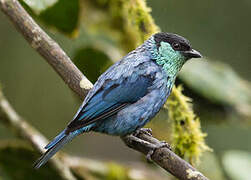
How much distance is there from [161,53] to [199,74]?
0.37 m

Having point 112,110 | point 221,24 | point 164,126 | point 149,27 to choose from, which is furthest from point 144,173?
point 221,24

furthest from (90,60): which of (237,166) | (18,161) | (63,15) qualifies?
(237,166)

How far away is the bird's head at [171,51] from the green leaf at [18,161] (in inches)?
45.2

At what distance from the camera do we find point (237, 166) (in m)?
4.30

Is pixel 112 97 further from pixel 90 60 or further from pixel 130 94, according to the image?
pixel 90 60

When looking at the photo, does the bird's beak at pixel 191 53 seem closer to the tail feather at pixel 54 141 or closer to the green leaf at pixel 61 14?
the green leaf at pixel 61 14

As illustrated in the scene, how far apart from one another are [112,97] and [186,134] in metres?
0.57

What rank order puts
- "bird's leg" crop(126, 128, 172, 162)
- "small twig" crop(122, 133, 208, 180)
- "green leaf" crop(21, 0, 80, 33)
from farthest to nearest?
"green leaf" crop(21, 0, 80, 33) < "bird's leg" crop(126, 128, 172, 162) < "small twig" crop(122, 133, 208, 180)

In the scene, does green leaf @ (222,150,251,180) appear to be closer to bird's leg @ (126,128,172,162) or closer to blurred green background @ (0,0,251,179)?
Result: bird's leg @ (126,128,172,162)

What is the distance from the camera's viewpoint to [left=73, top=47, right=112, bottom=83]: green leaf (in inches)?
184

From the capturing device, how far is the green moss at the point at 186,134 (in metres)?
4.01

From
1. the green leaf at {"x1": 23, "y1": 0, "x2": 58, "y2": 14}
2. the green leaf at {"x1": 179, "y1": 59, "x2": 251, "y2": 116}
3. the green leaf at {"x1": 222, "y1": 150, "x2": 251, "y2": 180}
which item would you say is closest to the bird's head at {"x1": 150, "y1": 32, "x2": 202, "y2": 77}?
the green leaf at {"x1": 179, "y1": 59, "x2": 251, "y2": 116}

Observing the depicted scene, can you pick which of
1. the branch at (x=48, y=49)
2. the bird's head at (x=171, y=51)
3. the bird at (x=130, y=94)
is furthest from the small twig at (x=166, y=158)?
the bird's head at (x=171, y=51)

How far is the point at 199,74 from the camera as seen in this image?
4.56 meters
